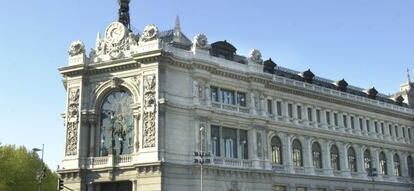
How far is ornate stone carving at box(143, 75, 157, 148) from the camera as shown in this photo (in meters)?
56.2

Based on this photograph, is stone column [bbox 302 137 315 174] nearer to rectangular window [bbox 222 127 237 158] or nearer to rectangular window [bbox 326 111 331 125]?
rectangular window [bbox 326 111 331 125]

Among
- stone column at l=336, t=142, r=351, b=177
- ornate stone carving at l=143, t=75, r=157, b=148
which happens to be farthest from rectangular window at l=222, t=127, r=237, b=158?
stone column at l=336, t=142, r=351, b=177

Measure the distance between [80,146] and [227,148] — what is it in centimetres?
1505

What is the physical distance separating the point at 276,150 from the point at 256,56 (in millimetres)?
10934

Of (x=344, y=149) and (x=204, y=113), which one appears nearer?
(x=204, y=113)

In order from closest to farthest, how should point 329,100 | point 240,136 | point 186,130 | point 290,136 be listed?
1. point 186,130
2. point 240,136
3. point 290,136
4. point 329,100

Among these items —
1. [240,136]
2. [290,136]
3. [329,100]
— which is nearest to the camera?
[240,136]

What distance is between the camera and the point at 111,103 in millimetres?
61188

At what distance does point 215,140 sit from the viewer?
60.7 meters

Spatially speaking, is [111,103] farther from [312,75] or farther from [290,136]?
[312,75]

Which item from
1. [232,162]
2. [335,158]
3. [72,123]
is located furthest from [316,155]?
[72,123]

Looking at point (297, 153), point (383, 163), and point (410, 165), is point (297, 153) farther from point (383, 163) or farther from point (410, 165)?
point (410, 165)

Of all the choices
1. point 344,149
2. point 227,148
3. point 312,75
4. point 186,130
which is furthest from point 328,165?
point 186,130

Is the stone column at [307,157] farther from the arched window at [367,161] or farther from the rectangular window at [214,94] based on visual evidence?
the rectangular window at [214,94]
